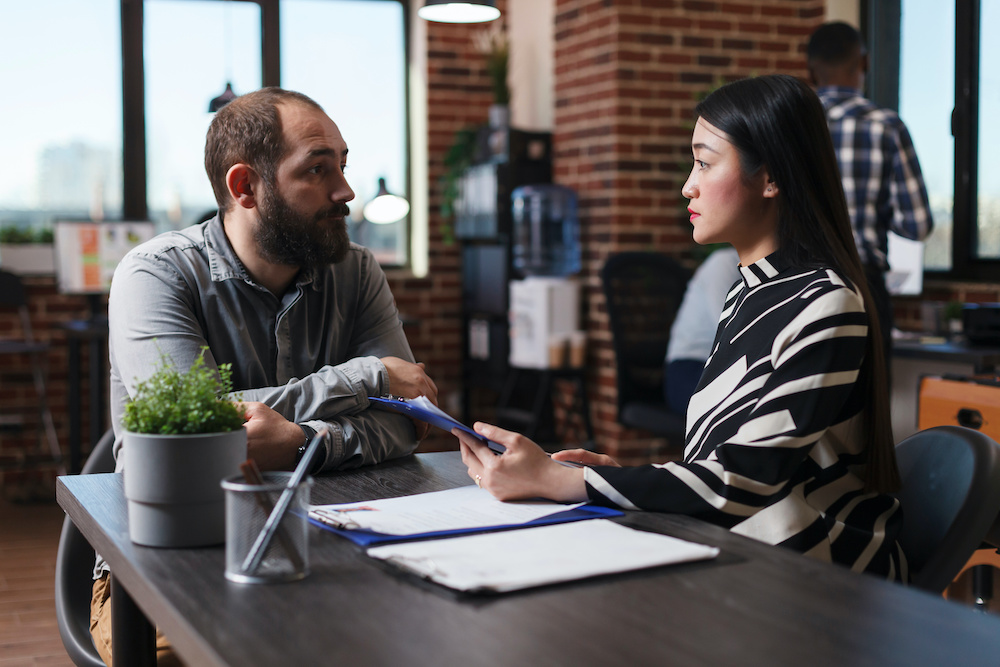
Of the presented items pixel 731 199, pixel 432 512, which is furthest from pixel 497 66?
pixel 432 512

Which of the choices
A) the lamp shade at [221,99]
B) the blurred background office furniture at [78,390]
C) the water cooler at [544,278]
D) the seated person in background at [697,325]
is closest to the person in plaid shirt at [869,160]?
the seated person in background at [697,325]

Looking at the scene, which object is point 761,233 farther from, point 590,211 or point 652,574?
point 590,211

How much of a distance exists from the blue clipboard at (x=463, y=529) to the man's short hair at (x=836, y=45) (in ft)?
9.30

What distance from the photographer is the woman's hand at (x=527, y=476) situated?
1239 millimetres

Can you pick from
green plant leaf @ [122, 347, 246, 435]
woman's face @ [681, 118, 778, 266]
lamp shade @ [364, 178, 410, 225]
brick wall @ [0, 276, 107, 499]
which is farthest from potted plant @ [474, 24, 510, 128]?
green plant leaf @ [122, 347, 246, 435]

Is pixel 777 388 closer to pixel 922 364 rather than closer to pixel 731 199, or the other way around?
pixel 731 199

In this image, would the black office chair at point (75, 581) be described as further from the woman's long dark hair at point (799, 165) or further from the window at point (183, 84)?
the window at point (183, 84)

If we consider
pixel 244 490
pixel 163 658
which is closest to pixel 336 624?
pixel 244 490

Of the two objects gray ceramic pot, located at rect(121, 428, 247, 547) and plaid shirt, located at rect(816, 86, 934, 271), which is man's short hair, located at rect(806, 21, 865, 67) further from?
gray ceramic pot, located at rect(121, 428, 247, 547)

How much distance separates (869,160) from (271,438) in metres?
2.72

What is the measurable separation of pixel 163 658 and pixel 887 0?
4.56m

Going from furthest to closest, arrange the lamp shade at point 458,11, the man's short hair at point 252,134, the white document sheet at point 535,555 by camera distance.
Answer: the lamp shade at point 458,11 < the man's short hair at point 252,134 < the white document sheet at point 535,555

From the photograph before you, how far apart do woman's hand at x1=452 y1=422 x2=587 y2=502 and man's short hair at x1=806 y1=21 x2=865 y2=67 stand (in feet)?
9.18

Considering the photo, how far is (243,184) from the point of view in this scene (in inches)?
74.0
